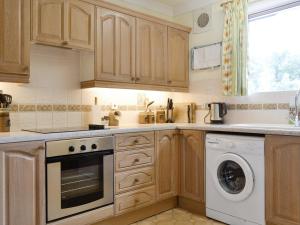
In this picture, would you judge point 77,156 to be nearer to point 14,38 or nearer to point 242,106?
point 14,38

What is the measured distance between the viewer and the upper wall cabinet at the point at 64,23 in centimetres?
230

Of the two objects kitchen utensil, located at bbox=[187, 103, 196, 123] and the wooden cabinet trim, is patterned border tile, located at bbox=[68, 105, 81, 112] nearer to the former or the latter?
the wooden cabinet trim

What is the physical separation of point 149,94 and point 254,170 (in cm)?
173

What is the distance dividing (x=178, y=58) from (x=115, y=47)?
1.01 meters

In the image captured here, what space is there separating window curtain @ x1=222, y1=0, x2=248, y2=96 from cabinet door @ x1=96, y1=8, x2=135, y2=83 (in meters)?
1.08

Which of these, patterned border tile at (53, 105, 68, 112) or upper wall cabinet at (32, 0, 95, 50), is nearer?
upper wall cabinet at (32, 0, 95, 50)

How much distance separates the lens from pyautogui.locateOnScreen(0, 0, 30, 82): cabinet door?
210 cm

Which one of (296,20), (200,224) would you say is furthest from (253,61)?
(200,224)

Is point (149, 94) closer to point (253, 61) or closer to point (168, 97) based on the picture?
point (168, 97)

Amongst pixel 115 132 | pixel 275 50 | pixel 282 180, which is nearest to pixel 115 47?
pixel 115 132

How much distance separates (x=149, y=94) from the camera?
3561mm

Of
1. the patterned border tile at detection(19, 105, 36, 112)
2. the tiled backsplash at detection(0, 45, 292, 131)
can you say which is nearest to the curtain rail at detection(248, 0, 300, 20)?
the tiled backsplash at detection(0, 45, 292, 131)

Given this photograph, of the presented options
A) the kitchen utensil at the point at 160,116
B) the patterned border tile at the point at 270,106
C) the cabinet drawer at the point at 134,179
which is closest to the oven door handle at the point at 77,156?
the cabinet drawer at the point at 134,179

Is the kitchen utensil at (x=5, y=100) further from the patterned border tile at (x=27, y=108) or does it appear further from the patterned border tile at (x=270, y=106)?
the patterned border tile at (x=270, y=106)
